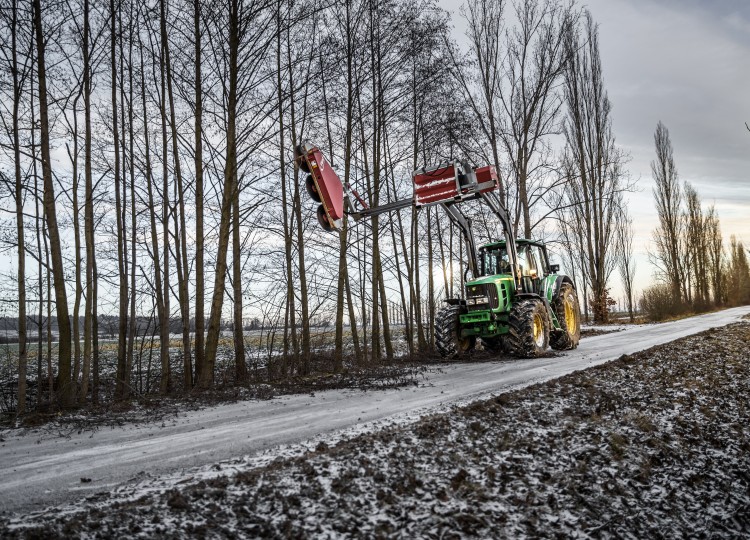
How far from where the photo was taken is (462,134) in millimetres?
15625

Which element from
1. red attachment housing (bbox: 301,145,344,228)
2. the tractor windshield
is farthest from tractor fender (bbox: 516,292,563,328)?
red attachment housing (bbox: 301,145,344,228)

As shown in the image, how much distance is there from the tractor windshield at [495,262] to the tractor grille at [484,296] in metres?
1.23

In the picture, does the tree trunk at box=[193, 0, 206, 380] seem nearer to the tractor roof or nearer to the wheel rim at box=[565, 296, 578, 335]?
the tractor roof

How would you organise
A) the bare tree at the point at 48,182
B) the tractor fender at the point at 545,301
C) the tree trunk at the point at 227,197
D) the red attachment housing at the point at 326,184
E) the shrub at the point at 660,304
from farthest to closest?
A: 1. the shrub at the point at 660,304
2. the tractor fender at the point at 545,301
3. the tree trunk at the point at 227,197
4. the bare tree at the point at 48,182
5. the red attachment housing at the point at 326,184

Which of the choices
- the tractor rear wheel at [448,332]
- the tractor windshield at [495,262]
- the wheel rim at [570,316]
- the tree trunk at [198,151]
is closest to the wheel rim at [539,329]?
the tractor windshield at [495,262]

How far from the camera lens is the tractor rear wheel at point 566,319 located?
12.4 m

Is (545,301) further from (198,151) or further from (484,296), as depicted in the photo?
(198,151)

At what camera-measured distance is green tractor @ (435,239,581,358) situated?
1062 cm

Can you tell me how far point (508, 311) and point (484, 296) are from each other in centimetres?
73

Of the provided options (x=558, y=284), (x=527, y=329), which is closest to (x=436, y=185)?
(x=527, y=329)

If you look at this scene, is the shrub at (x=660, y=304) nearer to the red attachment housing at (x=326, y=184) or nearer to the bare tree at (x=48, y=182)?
the red attachment housing at (x=326, y=184)

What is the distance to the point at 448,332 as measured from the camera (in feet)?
36.1

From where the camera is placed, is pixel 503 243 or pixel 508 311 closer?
pixel 508 311

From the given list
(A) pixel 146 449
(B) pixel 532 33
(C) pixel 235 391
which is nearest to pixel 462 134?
(B) pixel 532 33
